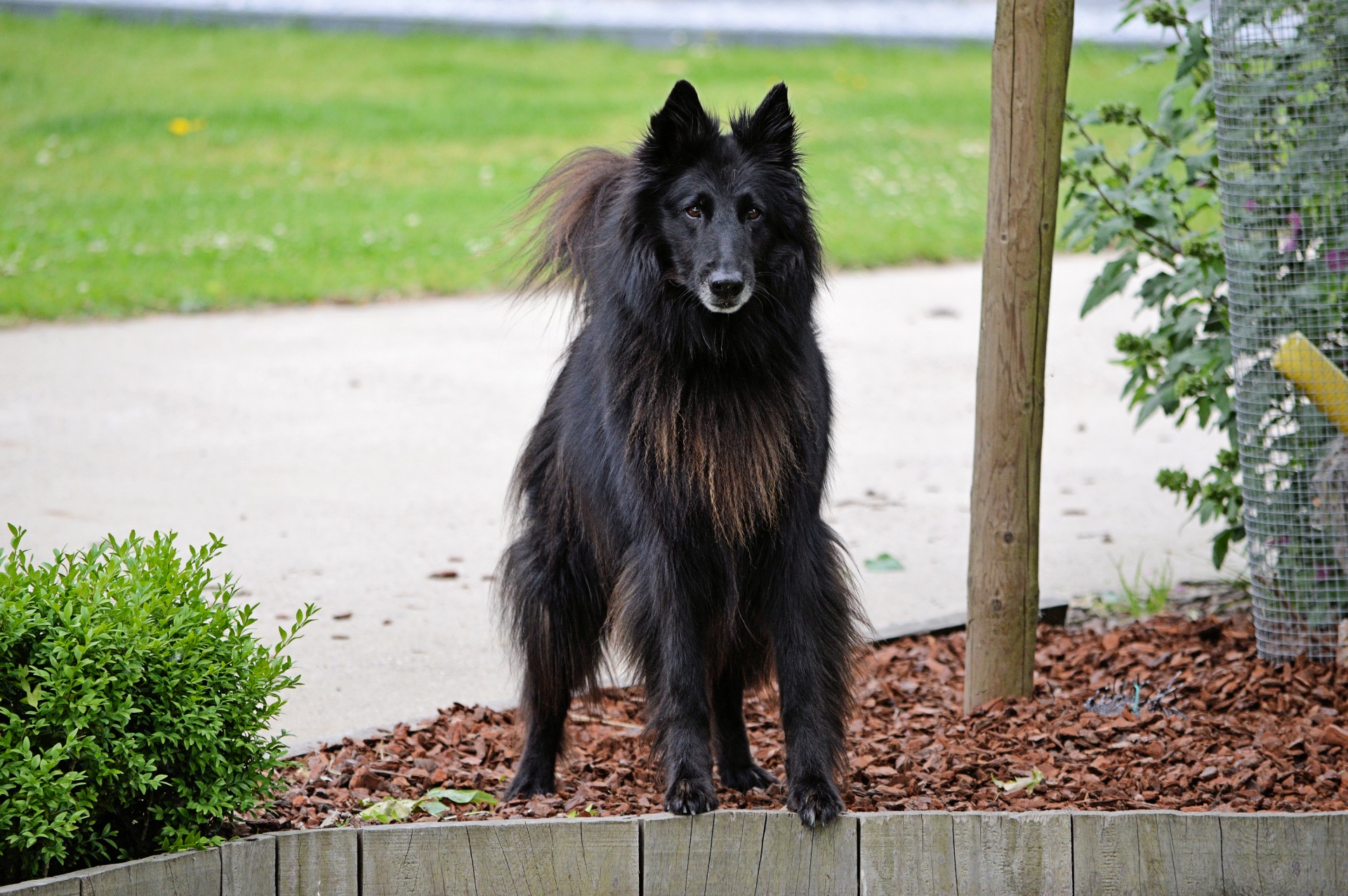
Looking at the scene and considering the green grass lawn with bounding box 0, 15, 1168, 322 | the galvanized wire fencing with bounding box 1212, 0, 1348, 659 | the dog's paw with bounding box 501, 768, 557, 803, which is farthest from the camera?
the green grass lawn with bounding box 0, 15, 1168, 322

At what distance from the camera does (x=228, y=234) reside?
12.9 metres

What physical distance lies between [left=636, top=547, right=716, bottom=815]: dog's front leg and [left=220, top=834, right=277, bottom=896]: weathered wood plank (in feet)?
3.07

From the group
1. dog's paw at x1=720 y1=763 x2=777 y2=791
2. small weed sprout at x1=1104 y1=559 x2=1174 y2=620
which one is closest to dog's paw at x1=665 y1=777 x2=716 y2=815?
dog's paw at x1=720 y1=763 x2=777 y2=791

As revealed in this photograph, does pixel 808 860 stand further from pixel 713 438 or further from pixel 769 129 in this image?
pixel 769 129

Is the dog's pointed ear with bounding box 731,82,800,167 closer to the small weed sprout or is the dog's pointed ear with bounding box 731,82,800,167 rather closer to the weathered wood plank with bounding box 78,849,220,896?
the weathered wood plank with bounding box 78,849,220,896

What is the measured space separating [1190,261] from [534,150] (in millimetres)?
12258

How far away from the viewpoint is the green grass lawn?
11.8 metres

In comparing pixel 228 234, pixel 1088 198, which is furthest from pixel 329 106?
pixel 1088 198

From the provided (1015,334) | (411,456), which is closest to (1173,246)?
(1015,334)

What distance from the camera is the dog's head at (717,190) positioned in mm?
3301

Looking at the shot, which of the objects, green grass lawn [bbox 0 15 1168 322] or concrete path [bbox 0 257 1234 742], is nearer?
concrete path [bbox 0 257 1234 742]

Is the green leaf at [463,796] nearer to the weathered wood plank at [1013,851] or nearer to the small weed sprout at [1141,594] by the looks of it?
the weathered wood plank at [1013,851]

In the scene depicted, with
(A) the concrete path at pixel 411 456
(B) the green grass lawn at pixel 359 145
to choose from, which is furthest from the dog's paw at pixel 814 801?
(B) the green grass lawn at pixel 359 145

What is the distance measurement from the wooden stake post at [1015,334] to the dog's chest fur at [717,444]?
843mm
